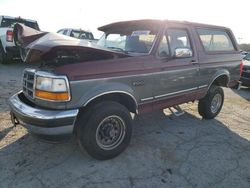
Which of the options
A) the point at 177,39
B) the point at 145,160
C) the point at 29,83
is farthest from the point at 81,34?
the point at 145,160

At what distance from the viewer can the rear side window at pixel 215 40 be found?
193 inches

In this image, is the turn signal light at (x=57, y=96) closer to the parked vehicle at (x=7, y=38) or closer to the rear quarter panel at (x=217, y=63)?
the rear quarter panel at (x=217, y=63)

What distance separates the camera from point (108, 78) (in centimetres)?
324

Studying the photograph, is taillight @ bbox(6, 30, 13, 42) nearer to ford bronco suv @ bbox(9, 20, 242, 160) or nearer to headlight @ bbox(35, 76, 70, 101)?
ford bronco suv @ bbox(9, 20, 242, 160)

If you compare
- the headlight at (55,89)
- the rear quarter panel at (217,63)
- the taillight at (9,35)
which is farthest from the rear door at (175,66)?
the taillight at (9,35)

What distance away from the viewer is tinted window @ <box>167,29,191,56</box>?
4.11 m

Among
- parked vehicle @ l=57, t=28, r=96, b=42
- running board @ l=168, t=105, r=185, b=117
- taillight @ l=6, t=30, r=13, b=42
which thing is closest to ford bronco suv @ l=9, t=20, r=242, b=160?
running board @ l=168, t=105, r=185, b=117

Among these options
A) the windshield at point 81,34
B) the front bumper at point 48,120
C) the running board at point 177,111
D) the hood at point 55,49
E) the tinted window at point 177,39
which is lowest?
the running board at point 177,111

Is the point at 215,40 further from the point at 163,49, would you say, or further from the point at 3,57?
the point at 3,57

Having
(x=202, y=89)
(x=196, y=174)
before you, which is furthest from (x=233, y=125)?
(x=196, y=174)

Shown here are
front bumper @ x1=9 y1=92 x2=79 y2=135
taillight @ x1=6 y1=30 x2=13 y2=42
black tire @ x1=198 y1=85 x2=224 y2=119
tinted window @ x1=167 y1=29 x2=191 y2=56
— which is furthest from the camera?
taillight @ x1=6 y1=30 x2=13 y2=42

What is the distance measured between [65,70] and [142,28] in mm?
1767

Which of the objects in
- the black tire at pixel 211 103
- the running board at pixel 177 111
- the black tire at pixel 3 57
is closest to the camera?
the running board at pixel 177 111

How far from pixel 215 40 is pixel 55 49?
3.64 metres
